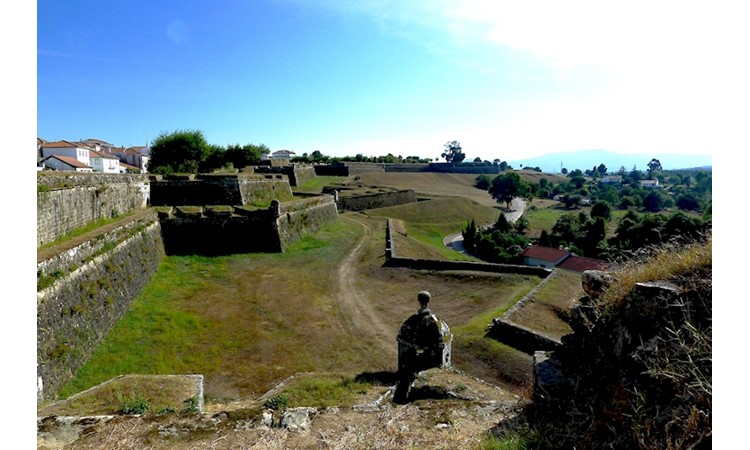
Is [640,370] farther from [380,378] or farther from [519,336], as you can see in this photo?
[519,336]

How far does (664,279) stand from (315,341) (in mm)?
10154

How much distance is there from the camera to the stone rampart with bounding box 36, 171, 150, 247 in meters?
13.3

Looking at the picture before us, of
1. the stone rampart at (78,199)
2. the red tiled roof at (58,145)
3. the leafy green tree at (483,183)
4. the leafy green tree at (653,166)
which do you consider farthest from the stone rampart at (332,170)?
the leafy green tree at (653,166)

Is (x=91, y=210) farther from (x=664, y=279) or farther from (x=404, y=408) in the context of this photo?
(x=664, y=279)

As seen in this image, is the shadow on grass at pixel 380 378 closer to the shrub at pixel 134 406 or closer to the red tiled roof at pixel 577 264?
the shrub at pixel 134 406

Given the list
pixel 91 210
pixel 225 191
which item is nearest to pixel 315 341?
pixel 91 210

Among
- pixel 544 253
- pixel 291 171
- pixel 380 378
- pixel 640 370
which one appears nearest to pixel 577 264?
pixel 544 253

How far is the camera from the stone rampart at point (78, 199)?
523 inches

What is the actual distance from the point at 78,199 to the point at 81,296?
19.8 ft

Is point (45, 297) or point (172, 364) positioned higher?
point (45, 297)

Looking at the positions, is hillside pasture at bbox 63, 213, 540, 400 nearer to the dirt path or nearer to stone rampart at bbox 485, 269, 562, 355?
the dirt path

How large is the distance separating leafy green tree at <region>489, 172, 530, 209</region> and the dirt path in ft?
169

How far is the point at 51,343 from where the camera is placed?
31.7 ft

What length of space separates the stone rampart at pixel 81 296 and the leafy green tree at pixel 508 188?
5908 cm
